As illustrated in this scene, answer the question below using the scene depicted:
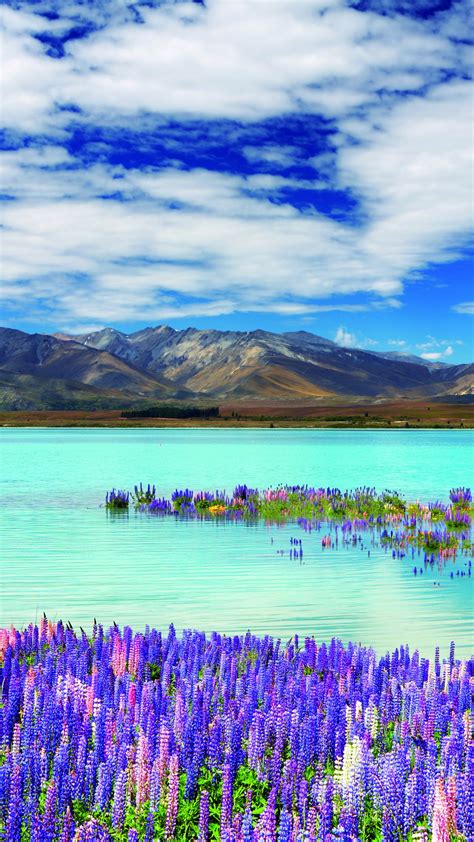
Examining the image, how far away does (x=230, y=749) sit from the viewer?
328 inches

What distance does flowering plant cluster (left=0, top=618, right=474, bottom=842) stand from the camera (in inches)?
272

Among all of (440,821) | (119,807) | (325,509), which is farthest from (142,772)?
(325,509)

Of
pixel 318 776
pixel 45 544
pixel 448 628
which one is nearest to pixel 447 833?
pixel 318 776

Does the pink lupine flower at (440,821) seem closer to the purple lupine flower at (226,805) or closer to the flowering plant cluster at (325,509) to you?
the purple lupine flower at (226,805)

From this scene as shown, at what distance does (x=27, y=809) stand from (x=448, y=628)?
12529 mm

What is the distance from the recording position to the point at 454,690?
11.3m

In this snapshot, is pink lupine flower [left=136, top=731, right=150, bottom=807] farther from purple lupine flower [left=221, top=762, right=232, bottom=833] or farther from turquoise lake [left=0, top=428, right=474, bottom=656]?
turquoise lake [left=0, top=428, right=474, bottom=656]

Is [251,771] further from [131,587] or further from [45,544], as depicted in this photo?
[45,544]

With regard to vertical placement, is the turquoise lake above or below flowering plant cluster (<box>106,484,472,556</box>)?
below

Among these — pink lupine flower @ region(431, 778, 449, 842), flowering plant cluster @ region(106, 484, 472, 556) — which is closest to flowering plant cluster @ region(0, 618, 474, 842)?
pink lupine flower @ region(431, 778, 449, 842)

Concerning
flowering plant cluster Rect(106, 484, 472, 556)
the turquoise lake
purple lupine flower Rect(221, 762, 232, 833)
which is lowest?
the turquoise lake

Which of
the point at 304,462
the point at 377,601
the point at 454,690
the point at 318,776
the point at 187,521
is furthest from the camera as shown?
the point at 304,462

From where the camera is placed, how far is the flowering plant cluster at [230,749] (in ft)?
22.7

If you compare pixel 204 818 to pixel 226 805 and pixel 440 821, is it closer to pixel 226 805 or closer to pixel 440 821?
pixel 226 805
